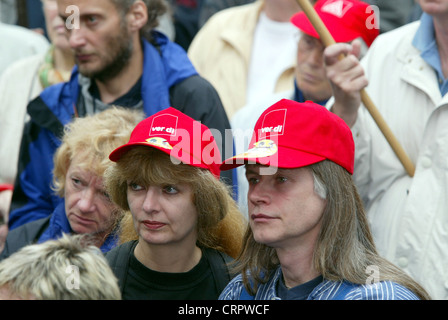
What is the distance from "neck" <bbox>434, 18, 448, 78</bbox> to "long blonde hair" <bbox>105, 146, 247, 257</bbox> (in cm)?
121

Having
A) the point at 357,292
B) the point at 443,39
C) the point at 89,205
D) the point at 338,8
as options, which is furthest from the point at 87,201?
the point at 443,39

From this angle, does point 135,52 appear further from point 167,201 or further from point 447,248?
point 447,248

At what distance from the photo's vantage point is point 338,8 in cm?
441

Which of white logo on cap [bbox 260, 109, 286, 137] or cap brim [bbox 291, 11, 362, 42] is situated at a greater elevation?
white logo on cap [bbox 260, 109, 286, 137]

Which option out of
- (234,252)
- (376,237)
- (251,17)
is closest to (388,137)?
(376,237)

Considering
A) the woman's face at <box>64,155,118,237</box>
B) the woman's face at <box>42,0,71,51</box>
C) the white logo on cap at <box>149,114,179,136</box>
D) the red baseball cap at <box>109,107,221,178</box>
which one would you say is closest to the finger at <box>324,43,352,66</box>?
the red baseball cap at <box>109,107,221,178</box>

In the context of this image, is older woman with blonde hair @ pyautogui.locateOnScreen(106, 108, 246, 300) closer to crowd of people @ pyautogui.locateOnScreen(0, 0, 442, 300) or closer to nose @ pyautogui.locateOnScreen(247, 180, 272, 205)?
crowd of people @ pyautogui.locateOnScreen(0, 0, 442, 300)

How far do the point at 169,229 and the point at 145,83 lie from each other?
1259 millimetres

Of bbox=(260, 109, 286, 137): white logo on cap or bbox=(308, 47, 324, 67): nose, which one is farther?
bbox=(308, 47, 324, 67): nose

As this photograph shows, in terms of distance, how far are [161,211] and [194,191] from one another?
6.5 inches

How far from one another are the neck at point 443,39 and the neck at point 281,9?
1.47 meters

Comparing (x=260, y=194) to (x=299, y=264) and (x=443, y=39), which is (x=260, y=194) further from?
(x=443, y=39)

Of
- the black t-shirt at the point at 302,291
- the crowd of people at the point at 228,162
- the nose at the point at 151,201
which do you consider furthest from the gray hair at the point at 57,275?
the black t-shirt at the point at 302,291

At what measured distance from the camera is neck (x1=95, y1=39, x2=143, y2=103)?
448cm
